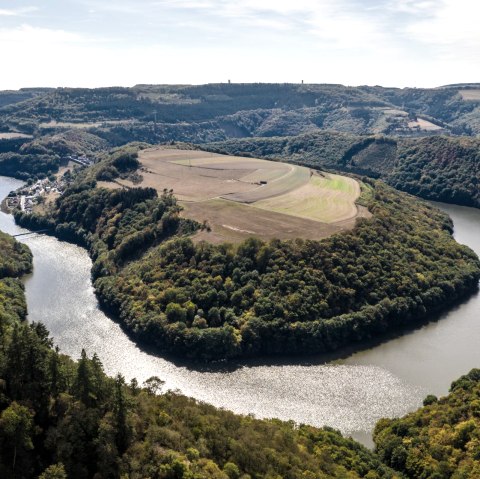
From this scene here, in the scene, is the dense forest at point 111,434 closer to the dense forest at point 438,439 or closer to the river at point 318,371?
the dense forest at point 438,439

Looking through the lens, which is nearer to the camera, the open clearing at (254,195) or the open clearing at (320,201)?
the open clearing at (254,195)

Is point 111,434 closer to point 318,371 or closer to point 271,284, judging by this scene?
point 318,371

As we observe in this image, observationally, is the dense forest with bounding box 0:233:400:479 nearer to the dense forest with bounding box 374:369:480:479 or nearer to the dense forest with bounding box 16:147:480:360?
the dense forest with bounding box 374:369:480:479

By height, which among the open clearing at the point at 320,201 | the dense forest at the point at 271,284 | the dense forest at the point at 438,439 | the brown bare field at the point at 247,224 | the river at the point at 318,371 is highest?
the open clearing at the point at 320,201

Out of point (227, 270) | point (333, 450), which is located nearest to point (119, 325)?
point (227, 270)

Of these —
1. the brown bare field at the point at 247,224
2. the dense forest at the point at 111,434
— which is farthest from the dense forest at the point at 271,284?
the dense forest at the point at 111,434

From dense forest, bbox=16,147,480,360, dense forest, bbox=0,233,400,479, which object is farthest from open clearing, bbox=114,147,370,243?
dense forest, bbox=0,233,400,479
